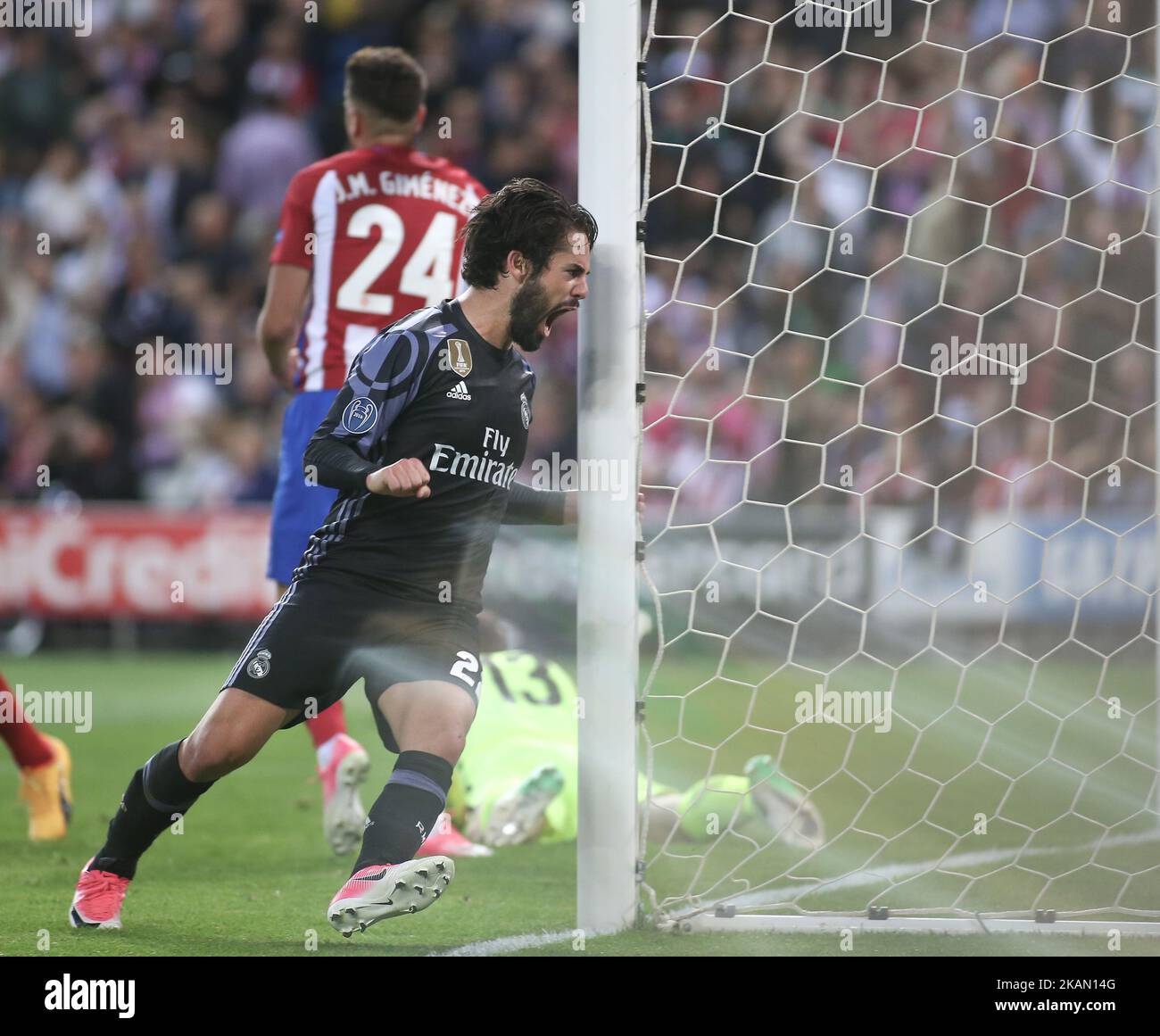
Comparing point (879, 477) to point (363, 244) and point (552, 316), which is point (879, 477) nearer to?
point (363, 244)

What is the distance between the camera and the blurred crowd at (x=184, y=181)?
444 inches

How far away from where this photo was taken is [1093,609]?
30.1ft

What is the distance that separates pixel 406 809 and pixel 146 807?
746 mm

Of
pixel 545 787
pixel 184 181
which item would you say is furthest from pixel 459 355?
pixel 184 181

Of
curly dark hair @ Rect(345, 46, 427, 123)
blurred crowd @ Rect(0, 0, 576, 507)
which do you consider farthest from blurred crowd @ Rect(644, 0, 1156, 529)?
curly dark hair @ Rect(345, 46, 427, 123)

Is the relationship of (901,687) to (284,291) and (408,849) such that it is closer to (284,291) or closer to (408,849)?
(284,291)

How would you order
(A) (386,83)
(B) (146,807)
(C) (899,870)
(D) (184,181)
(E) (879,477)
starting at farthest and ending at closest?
(D) (184,181), (E) (879,477), (A) (386,83), (C) (899,870), (B) (146,807)

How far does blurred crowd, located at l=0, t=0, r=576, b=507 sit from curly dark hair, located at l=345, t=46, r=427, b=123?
19.4 ft

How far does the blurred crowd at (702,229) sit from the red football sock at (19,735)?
359 centimetres

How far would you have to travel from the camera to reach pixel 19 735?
5.00m

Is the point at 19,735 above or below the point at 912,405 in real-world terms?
below

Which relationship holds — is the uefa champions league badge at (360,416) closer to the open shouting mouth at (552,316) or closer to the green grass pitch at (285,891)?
the open shouting mouth at (552,316)

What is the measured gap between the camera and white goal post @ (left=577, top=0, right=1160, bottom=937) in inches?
144

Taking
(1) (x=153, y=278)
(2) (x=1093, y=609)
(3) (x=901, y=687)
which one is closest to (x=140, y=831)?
(3) (x=901, y=687)
